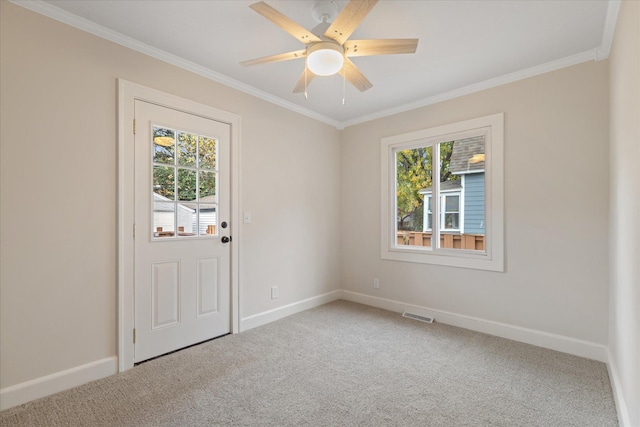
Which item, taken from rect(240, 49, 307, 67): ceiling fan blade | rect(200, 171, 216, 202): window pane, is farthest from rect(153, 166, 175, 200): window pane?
rect(240, 49, 307, 67): ceiling fan blade

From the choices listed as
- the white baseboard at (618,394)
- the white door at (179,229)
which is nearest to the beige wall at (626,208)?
the white baseboard at (618,394)

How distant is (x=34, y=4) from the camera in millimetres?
1916

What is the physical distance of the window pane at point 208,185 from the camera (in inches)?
110

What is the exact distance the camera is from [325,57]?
5.96 feet

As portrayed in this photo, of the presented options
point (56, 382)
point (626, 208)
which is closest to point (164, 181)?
point (56, 382)

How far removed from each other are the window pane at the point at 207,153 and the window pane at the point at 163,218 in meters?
0.49

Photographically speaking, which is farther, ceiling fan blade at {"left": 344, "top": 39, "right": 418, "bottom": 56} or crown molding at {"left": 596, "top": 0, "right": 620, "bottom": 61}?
crown molding at {"left": 596, "top": 0, "right": 620, "bottom": 61}

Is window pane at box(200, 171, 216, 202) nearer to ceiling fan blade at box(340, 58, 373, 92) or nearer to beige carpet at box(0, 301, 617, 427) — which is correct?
beige carpet at box(0, 301, 617, 427)

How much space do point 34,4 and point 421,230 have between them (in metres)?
3.84

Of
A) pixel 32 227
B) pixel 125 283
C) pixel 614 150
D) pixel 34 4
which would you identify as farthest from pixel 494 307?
pixel 34 4

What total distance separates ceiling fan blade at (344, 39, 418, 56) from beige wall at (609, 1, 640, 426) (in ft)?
3.34

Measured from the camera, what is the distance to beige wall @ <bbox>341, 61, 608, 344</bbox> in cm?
245

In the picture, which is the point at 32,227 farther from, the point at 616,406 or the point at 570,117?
the point at 570,117

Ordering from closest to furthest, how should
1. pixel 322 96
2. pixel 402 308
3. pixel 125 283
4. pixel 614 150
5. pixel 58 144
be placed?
pixel 58 144
pixel 614 150
pixel 125 283
pixel 322 96
pixel 402 308
